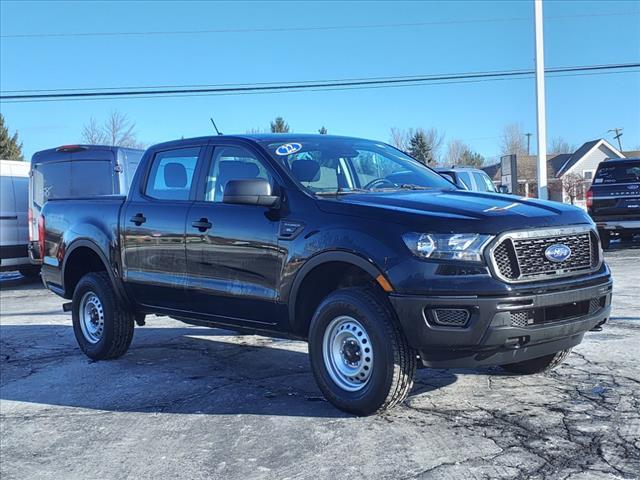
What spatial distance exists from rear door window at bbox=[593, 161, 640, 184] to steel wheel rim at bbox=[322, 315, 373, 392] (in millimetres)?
11713

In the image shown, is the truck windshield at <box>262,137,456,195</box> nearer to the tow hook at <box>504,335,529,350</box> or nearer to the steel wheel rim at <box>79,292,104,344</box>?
the tow hook at <box>504,335,529,350</box>

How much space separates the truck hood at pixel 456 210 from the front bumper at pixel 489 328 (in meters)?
0.44

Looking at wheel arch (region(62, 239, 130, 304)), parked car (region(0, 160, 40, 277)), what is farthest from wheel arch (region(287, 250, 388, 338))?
parked car (region(0, 160, 40, 277))

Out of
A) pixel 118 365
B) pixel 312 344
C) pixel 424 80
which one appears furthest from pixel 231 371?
pixel 424 80

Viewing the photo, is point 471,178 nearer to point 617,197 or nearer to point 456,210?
point 617,197

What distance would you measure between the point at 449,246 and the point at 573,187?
1809 inches

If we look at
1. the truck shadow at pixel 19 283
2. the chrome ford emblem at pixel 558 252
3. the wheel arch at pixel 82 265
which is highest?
the chrome ford emblem at pixel 558 252

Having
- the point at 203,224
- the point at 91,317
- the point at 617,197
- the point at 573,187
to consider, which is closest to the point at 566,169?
the point at 573,187

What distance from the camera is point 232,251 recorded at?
5.12 meters

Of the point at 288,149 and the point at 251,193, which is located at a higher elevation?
the point at 288,149

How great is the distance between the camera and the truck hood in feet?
13.1

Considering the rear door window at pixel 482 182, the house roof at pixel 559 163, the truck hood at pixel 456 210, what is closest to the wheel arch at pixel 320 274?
the truck hood at pixel 456 210

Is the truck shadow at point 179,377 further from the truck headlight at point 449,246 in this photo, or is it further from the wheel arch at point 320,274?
the truck headlight at point 449,246

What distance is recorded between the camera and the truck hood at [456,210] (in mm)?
4008
